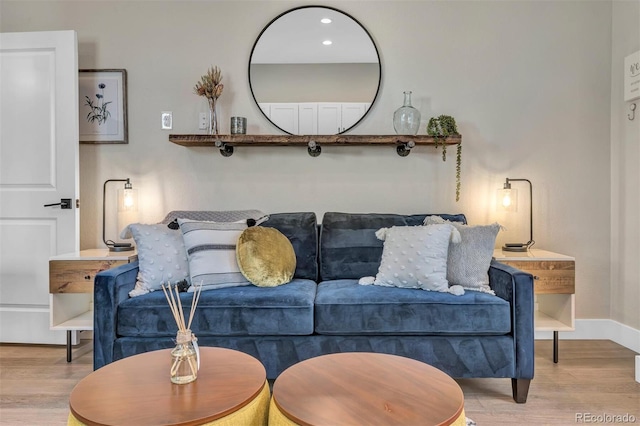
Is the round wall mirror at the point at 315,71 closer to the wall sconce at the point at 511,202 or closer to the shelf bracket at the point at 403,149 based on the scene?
the shelf bracket at the point at 403,149

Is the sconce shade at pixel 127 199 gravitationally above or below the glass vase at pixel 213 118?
below

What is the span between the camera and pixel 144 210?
2912 mm

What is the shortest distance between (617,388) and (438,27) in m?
2.42

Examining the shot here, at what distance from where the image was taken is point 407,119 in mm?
2727

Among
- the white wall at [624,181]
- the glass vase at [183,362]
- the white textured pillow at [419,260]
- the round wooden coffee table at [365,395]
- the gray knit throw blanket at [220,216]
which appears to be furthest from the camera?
the white wall at [624,181]

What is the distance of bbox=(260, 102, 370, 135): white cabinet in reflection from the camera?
2.83m

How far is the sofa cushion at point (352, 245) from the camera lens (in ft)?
7.86

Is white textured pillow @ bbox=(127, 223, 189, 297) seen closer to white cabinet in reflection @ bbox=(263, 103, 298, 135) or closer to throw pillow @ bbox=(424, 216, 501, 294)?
white cabinet in reflection @ bbox=(263, 103, 298, 135)

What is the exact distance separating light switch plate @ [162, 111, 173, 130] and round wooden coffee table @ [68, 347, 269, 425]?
1.94m

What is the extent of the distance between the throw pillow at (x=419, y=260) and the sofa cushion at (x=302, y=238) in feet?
1.27

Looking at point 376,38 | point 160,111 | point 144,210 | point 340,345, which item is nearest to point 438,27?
point 376,38

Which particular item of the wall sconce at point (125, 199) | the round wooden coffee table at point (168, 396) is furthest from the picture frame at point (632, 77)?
the wall sconce at point (125, 199)

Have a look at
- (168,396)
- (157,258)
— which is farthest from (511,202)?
(168,396)

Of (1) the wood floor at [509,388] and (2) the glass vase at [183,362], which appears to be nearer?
(2) the glass vase at [183,362]
